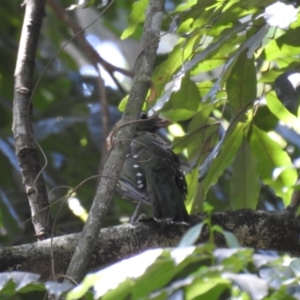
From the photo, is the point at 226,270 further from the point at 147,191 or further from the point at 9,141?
the point at 9,141

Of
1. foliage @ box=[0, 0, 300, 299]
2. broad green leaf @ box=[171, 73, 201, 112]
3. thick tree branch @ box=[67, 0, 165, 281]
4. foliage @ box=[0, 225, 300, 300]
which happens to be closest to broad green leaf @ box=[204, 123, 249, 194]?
foliage @ box=[0, 0, 300, 299]

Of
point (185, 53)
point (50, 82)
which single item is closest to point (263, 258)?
point (185, 53)

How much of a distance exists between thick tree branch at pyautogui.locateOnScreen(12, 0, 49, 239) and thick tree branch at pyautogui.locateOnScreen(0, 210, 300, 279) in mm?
158

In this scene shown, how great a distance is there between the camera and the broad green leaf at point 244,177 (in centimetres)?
299

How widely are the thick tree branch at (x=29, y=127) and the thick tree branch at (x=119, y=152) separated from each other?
14.4 inches

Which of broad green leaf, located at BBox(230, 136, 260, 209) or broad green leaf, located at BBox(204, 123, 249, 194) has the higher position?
broad green leaf, located at BBox(204, 123, 249, 194)

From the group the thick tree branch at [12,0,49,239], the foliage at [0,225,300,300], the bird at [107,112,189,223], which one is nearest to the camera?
the foliage at [0,225,300,300]

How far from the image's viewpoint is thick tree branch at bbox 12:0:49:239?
2.50 metres

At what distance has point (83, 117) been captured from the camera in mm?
4258

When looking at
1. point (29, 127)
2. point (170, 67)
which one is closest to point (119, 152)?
point (29, 127)

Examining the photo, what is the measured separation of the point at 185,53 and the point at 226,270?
1.89m

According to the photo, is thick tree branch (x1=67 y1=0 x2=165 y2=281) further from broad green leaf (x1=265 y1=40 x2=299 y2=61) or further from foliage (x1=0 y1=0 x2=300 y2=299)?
broad green leaf (x1=265 y1=40 x2=299 y2=61)

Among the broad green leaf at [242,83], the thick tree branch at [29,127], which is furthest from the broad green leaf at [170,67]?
the thick tree branch at [29,127]

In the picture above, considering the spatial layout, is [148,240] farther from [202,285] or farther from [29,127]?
[202,285]
